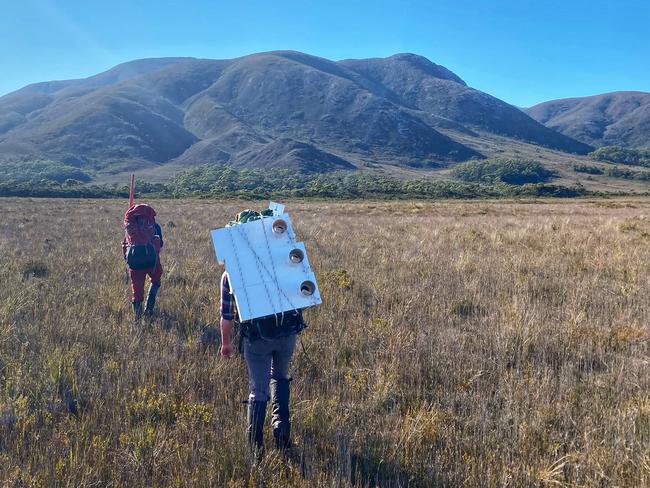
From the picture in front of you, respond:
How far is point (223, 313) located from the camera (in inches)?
131

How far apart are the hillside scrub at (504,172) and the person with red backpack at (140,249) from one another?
10368 centimetres

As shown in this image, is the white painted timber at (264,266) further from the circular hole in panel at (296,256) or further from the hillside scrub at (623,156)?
the hillside scrub at (623,156)

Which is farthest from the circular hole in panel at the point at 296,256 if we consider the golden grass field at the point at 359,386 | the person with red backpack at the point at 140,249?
the person with red backpack at the point at 140,249

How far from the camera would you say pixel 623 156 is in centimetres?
15038

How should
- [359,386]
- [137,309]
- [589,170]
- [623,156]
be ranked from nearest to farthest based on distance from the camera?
[359,386] → [137,309] → [589,170] → [623,156]

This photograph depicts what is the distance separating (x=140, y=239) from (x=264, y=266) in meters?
3.74

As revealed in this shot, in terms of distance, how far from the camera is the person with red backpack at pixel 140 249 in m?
6.17

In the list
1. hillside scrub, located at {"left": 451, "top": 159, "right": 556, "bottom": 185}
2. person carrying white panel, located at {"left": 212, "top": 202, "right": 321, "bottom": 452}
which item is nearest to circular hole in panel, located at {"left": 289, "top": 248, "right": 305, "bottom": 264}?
person carrying white panel, located at {"left": 212, "top": 202, "right": 321, "bottom": 452}

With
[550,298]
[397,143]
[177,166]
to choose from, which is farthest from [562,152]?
[550,298]

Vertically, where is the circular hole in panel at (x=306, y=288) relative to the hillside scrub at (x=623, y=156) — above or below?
below

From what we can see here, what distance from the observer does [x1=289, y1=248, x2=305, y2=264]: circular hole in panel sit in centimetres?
311

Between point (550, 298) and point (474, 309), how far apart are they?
141 centimetres

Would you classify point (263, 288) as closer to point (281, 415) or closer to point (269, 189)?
point (281, 415)

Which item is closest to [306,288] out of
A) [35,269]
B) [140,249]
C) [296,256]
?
[296,256]
